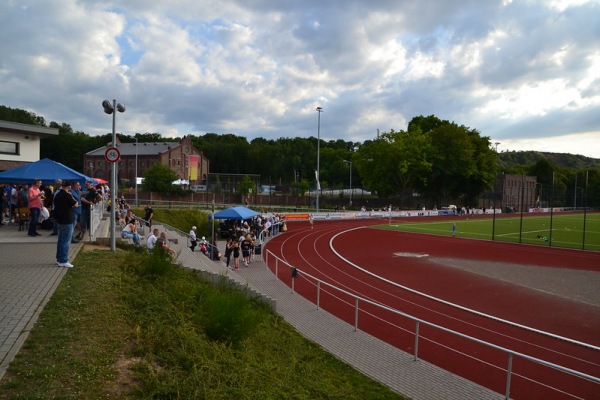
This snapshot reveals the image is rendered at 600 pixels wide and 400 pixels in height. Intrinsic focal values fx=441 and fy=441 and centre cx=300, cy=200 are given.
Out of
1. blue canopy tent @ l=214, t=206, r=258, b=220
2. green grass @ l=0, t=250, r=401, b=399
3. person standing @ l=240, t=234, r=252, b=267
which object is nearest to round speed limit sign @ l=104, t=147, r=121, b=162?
green grass @ l=0, t=250, r=401, b=399

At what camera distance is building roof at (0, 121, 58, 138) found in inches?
921

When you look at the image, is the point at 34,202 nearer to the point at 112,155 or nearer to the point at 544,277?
the point at 112,155

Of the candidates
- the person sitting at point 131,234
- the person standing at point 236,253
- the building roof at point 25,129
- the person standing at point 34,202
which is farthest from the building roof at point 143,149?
the person standing at point 34,202

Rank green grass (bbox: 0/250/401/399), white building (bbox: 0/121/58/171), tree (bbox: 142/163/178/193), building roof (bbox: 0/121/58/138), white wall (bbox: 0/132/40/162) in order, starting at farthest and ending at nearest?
tree (bbox: 142/163/178/193), white wall (bbox: 0/132/40/162), white building (bbox: 0/121/58/171), building roof (bbox: 0/121/58/138), green grass (bbox: 0/250/401/399)

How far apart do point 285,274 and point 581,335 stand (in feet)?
37.6

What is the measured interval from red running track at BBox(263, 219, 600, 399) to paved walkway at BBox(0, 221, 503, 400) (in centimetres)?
92

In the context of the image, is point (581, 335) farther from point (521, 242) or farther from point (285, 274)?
point (521, 242)

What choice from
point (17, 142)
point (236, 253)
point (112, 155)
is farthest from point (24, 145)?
point (112, 155)

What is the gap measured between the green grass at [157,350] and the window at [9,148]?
17.9m

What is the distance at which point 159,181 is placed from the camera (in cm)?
6062

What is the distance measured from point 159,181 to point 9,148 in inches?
1434

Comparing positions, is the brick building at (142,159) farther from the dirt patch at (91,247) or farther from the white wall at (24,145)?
the dirt patch at (91,247)

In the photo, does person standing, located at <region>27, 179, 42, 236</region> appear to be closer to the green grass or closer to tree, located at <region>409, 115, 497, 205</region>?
the green grass

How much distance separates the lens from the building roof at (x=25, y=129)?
23.4 m
